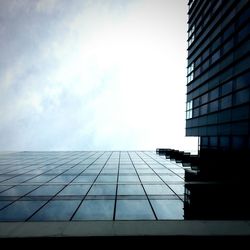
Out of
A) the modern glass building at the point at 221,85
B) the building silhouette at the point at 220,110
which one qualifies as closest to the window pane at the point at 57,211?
the building silhouette at the point at 220,110

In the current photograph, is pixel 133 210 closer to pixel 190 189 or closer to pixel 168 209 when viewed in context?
pixel 168 209

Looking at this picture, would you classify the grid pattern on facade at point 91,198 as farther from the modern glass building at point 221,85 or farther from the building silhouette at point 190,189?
the modern glass building at point 221,85

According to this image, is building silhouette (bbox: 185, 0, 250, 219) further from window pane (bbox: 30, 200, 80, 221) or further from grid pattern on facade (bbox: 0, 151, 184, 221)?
window pane (bbox: 30, 200, 80, 221)

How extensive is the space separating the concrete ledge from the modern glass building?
1105 cm

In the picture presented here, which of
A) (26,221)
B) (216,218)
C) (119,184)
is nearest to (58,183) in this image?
(119,184)

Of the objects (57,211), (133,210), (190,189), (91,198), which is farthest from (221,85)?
(57,211)

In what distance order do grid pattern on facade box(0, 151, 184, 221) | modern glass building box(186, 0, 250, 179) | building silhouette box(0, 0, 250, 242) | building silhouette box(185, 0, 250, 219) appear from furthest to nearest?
1. modern glass building box(186, 0, 250, 179)
2. building silhouette box(185, 0, 250, 219)
3. grid pattern on facade box(0, 151, 184, 221)
4. building silhouette box(0, 0, 250, 242)

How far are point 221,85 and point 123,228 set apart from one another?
2309 cm

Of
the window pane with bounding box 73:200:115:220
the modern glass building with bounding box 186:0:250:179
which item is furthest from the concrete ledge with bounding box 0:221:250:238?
the modern glass building with bounding box 186:0:250:179

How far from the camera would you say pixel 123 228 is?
25.1ft

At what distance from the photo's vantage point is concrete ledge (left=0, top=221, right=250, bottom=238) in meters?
7.18

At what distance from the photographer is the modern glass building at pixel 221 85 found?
19609 mm
